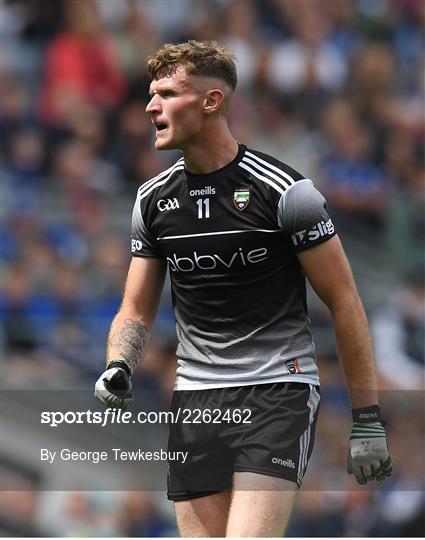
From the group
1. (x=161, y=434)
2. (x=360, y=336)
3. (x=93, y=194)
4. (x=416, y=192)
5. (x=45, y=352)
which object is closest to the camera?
(x=360, y=336)

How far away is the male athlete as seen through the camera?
457 centimetres

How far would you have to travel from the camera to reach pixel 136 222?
4867 millimetres

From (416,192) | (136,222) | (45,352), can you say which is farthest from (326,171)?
(136,222)

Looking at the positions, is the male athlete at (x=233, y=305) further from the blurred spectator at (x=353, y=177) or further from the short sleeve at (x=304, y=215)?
the blurred spectator at (x=353, y=177)

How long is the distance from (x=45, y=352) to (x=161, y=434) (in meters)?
1.90

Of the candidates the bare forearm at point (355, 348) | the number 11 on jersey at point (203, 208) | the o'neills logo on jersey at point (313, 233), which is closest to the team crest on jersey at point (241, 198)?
the number 11 on jersey at point (203, 208)

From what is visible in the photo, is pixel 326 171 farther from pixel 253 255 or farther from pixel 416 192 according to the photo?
pixel 253 255

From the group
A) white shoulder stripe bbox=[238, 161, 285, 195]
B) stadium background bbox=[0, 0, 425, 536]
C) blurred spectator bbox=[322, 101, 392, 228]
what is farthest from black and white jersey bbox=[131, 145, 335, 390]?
blurred spectator bbox=[322, 101, 392, 228]

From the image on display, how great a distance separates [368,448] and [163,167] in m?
6.65

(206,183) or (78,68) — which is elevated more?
(78,68)

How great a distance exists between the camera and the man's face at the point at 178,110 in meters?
4.67

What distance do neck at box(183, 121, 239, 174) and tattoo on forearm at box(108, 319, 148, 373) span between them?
2.22 ft

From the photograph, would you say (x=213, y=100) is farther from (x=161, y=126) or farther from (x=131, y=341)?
(x=131, y=341)

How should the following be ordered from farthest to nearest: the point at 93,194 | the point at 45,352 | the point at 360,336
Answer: the point at 93,194 → the point at 45,352 → the point at 360,336
